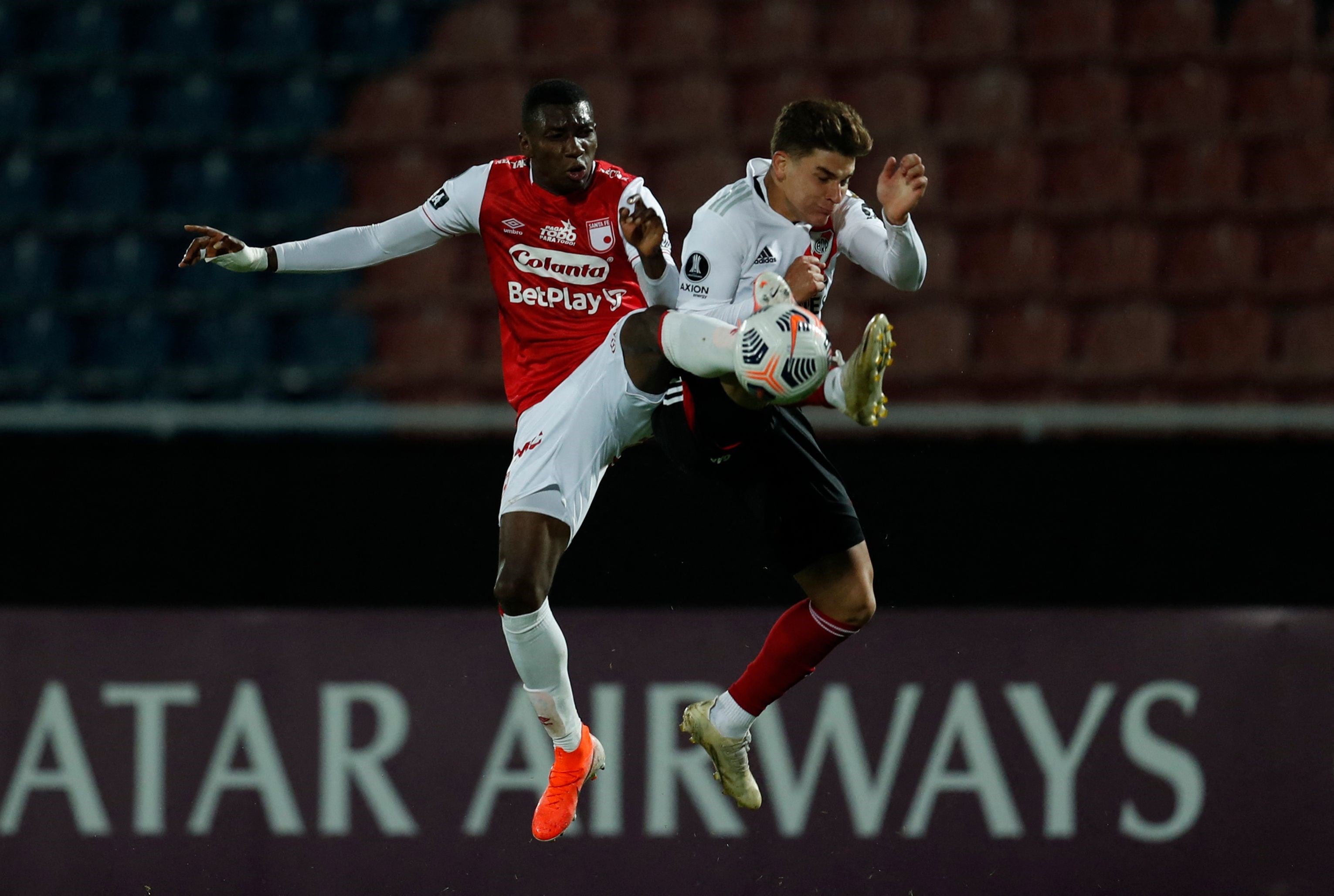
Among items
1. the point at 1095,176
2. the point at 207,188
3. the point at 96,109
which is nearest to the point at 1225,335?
the point at 1095,176

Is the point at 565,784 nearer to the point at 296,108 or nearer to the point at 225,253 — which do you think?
the point at 225,253

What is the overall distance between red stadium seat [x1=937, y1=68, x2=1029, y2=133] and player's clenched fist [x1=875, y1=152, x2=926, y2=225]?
2682 millimetres

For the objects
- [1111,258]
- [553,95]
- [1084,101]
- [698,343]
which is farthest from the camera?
[1084,101]

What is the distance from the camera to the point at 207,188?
6473 mm

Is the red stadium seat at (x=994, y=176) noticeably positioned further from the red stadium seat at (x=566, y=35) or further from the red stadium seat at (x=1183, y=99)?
the red stadium seat at (x=566, y=35)

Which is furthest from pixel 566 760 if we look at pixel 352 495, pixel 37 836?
pixel 37 836

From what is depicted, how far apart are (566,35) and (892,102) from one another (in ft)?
4.32

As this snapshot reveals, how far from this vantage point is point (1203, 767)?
4.63 meters

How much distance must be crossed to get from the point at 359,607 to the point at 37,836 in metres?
1.10

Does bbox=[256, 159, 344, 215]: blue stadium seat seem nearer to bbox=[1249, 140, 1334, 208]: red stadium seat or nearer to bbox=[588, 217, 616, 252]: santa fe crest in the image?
A: bbox=[588, 217, 616, 252]: santa fe crest

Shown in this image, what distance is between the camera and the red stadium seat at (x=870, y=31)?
6312 millimetres

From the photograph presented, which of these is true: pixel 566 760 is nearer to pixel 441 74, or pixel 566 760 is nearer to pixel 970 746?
pixel 970 746

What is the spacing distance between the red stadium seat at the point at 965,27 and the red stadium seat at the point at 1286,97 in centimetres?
90

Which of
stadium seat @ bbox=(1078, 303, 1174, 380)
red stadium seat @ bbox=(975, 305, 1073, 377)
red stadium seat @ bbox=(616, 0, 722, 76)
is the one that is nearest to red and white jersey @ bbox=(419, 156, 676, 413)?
red stadium seat @ bbox=(975, 305, 1073, 377)
